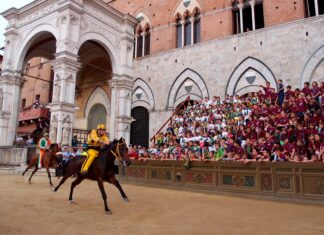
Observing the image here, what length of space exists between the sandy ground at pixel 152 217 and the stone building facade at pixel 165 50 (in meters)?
9.19

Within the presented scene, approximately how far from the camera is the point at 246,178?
8953mm

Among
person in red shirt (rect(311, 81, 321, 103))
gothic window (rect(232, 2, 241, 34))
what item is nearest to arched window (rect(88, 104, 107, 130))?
gothic window (rect(232, 2, 241, 34))

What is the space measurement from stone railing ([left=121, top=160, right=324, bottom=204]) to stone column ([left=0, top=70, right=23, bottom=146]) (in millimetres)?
11574

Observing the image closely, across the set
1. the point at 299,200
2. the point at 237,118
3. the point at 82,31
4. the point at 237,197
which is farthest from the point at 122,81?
the point at 299,200

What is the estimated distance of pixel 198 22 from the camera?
67.8ft

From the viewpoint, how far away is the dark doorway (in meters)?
21.9

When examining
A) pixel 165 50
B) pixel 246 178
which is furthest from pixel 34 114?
pixel 246 178

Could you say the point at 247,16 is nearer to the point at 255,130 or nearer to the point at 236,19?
the point at 236,19

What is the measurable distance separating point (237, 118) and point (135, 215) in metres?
9.07

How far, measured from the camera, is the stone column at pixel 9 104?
722 inches

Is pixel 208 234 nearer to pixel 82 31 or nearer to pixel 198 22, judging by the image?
pixel 82 31

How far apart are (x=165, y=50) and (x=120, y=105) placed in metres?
5.92

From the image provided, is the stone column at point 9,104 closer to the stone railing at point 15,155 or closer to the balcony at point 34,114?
the stone railing at point 15,155

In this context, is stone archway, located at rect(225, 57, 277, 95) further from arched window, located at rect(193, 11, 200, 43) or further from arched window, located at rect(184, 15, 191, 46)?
arched window, located at rect(184, 15, 191, 46)
